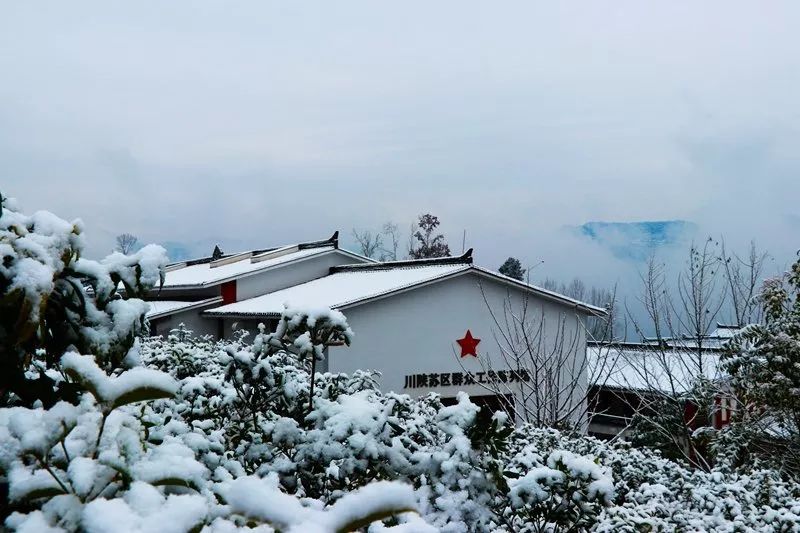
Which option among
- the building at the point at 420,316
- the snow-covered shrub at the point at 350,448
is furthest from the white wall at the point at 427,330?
the snow-covered shrub at the point at 350,448

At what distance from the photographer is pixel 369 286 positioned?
1642 cm

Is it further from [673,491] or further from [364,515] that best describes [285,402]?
[673,491]

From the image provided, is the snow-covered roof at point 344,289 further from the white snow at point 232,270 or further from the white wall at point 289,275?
the white snow at point 232,270

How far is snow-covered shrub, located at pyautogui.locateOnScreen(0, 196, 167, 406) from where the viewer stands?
134 cm

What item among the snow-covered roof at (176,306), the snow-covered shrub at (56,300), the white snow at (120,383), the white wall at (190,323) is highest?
the snow-covered roof at (176,306)

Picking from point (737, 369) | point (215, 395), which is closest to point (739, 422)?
point (737, 369)

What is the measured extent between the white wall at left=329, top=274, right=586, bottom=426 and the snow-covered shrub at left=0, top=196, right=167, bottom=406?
12.7 metres

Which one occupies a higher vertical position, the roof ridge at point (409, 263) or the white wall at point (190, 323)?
the roof ridge at point (409, 263)

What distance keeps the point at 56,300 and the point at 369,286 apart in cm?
1491

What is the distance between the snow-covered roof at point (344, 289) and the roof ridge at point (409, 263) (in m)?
0.10

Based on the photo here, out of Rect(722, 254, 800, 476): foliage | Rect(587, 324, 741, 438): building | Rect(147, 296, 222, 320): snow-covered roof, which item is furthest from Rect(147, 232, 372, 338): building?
Rect(722, 254, 800, 476): foliage

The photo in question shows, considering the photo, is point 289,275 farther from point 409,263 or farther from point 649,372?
point 649,372

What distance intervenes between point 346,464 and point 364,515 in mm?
1458

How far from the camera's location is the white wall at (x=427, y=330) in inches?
590
